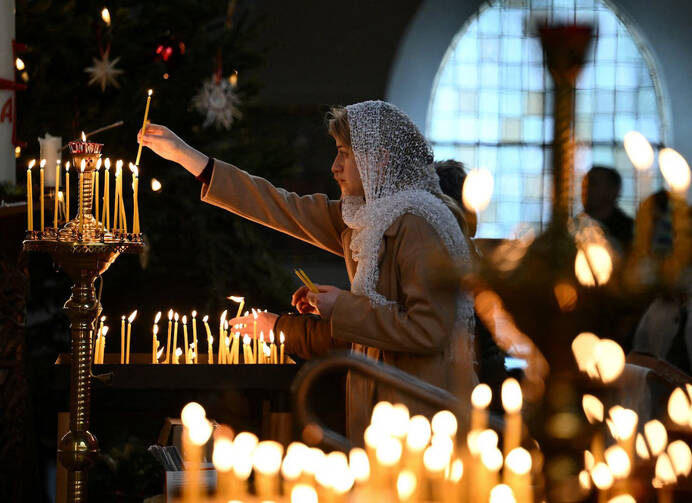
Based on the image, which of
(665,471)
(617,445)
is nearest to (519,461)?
(617,445)

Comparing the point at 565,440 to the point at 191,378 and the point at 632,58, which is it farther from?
the point at 632,58

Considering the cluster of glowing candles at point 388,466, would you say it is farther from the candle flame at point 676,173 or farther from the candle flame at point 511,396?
the candle flame at point 676,173

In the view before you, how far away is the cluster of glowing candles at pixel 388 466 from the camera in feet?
4.88

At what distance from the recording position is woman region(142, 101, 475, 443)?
289 cm

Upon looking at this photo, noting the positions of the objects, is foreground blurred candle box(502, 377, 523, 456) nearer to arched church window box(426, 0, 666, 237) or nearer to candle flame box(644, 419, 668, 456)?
candle flame box(644, 419, 668, 456)

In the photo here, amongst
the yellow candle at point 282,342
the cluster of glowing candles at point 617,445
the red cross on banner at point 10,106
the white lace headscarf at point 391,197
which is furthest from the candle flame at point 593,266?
the red cross on banner at point 10,106

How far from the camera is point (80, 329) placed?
2953 mm

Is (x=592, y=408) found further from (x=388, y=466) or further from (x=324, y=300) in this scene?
(x=324, y=300)

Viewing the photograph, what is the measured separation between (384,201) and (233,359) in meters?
1.32

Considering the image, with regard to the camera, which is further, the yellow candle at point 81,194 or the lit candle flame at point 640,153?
the yellow candle at point 81,194

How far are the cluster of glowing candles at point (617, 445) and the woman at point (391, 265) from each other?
2.52ft

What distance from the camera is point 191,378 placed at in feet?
12.0

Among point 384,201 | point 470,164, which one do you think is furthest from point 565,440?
point 470,164

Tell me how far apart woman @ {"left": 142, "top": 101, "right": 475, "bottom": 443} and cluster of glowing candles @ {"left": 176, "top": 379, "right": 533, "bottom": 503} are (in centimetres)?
108
